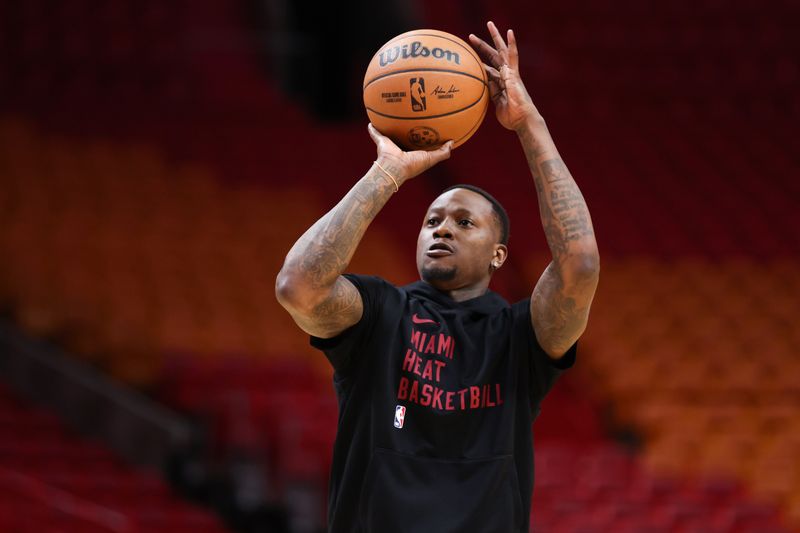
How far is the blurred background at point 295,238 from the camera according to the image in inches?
234

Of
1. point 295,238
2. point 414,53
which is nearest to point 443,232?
point 414,53

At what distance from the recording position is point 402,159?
2.36m

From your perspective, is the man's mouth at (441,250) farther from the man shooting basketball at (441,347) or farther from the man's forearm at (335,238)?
the man's forearm at (335,238)

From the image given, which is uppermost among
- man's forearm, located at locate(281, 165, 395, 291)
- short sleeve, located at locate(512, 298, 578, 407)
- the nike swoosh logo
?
man's forearm, located at locate(281, 165, 395, 291)

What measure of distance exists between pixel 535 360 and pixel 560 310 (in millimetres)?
143

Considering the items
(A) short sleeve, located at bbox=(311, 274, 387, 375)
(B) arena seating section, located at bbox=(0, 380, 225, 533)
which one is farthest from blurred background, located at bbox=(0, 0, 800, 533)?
(A) short sleeve, located at bbox=(311, 274, 387, 375)

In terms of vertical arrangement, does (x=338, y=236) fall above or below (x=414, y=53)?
below

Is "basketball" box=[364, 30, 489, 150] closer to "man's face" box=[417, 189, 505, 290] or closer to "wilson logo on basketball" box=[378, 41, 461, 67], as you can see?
"wilson logo on basketball" box=[378, 41, 461, 67]

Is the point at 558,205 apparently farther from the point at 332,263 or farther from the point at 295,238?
the point at 295,238

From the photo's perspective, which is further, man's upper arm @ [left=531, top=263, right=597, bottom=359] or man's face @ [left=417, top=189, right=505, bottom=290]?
man's face @ [left=417, top=189, right=505, bottom=290]

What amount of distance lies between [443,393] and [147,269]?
5.79 m

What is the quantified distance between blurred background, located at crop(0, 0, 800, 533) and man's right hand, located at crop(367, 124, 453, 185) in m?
2.66

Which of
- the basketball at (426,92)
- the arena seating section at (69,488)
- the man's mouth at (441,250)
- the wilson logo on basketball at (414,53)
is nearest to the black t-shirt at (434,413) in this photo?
the man's mouth at (441,250)

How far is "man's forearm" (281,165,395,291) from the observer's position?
87.0 inches
